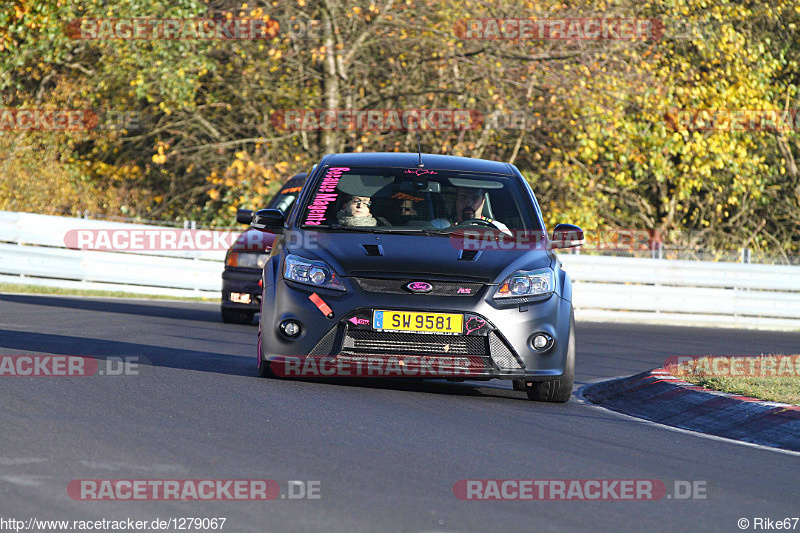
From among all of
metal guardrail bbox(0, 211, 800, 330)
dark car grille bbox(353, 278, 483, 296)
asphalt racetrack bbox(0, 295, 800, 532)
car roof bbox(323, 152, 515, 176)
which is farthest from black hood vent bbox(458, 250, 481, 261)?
metal guardrail bbox(0, 211, 800, 330)

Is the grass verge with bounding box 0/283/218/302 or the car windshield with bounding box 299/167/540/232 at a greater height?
the car windshield with bounding box 299/167/540/232

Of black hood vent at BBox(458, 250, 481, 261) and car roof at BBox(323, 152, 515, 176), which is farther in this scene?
car roof at BBox(323, 152, 515, 176)

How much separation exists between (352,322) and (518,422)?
1.28 metres

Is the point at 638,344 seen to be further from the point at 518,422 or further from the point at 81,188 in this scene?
the point at 81,188

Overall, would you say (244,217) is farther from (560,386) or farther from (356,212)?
(560,386)

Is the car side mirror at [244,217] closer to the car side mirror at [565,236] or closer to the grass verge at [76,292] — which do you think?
the car side mirror at [565,236]

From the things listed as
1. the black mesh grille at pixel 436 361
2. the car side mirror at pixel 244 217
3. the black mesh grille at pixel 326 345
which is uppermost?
the car side mirror at pixel 244 217

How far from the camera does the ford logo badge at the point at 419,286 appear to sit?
797 cm

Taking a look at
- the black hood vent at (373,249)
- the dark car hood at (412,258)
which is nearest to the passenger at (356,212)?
the dark car hood at (412,258)

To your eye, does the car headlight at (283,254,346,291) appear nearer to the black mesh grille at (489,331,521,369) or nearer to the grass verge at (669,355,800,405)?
the black mesh grille at (489,331,521,369)

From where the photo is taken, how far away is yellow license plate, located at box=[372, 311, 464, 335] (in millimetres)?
7934

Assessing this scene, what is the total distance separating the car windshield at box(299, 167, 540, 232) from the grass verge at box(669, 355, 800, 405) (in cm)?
179

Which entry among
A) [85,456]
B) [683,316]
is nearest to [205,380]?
[85,456]

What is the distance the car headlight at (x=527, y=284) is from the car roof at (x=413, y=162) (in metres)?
1.52
